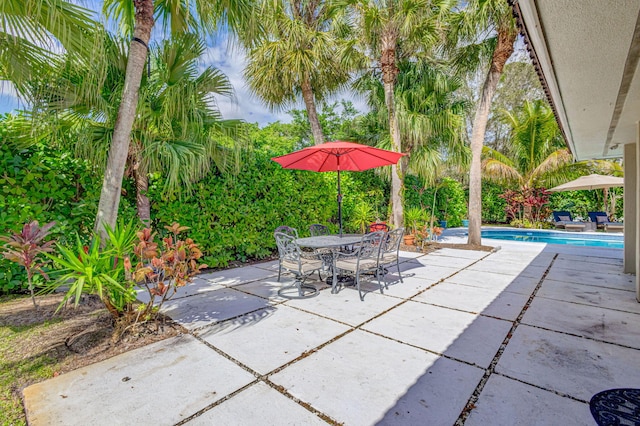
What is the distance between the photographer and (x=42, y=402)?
6.72 feet

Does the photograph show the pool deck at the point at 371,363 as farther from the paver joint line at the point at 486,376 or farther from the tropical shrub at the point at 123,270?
the tropical shrub at the point at 123,270

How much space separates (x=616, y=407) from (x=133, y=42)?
18.2ft

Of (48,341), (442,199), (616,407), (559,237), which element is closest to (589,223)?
(559,237)

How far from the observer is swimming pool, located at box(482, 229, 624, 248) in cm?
1001

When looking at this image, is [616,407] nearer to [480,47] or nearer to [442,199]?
[480,47]

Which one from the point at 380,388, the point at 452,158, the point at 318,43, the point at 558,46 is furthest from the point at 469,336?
the point at 318,43

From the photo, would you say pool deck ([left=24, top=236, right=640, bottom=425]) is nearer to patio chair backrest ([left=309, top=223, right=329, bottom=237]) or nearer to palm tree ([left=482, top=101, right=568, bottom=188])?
patio chair backrest ([left=309, top=223, right=329, bottom=237])

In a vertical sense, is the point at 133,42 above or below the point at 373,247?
above

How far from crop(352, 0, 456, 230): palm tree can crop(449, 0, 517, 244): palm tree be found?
0.61m

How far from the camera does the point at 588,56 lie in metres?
2.66

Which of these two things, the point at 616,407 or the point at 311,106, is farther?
the point at 311,106

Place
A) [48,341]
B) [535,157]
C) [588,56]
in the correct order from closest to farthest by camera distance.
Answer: [588,56] → [48,341] → [535,157]

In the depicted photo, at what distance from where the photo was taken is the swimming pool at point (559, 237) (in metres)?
10.0

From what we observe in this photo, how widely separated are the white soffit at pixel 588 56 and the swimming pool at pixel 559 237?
727 centimetres
